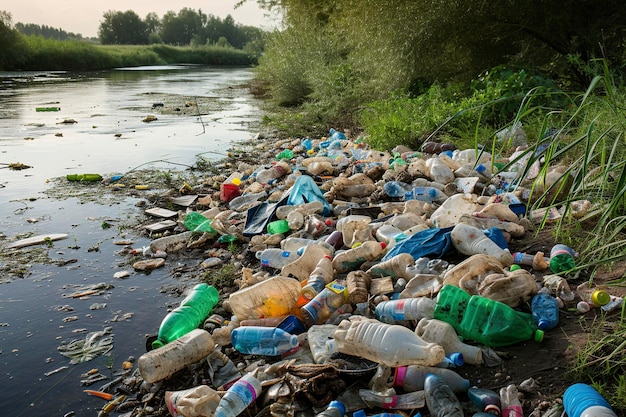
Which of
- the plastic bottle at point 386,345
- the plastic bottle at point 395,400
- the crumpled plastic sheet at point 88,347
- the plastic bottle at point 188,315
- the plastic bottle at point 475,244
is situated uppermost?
the plastic bottle at point 475,244

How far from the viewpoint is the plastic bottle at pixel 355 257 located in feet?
10.6

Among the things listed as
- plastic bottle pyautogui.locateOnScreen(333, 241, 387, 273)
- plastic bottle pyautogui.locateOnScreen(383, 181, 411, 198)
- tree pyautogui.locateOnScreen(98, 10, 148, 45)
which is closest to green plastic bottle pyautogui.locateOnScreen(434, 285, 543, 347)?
plastic bottle pyautogui.locateOnScreen(333, 241, 387, 273)

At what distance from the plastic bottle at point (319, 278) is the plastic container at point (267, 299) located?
0.07m

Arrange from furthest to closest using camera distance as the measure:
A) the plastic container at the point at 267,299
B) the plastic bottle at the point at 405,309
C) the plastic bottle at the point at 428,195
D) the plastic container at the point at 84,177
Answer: the plastic container at the point at 84,177 < the plastic bottle at the point at 428,195 < the plastic container at the point at 267,299 < the plastic bottle at the point at 405,309

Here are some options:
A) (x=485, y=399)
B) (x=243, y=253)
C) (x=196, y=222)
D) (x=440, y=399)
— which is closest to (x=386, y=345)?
(x=440, y=399)

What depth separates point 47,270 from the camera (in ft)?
12.6

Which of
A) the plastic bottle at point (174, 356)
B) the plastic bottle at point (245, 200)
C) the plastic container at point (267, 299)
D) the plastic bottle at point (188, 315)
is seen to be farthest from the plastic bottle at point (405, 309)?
the plastic bottle at point (245, 200)

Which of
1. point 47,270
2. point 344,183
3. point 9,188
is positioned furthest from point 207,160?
point 47,270

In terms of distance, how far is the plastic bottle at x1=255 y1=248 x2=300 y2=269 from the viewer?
139 inches

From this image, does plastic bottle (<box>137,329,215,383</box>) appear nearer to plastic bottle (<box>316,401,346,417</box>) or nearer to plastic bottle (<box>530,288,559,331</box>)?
plastic bottle (<box>316,401,346,417</box>)

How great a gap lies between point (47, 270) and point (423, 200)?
290 centimetres

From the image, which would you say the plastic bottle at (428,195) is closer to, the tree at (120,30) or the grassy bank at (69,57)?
the grassy bank at (69,57)

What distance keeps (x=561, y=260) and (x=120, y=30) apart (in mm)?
82361

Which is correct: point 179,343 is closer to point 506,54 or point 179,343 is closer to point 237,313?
point 237,313
